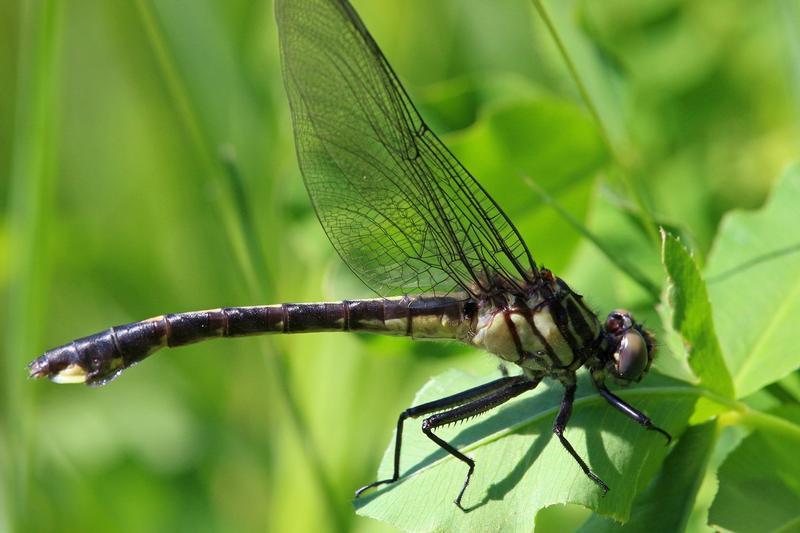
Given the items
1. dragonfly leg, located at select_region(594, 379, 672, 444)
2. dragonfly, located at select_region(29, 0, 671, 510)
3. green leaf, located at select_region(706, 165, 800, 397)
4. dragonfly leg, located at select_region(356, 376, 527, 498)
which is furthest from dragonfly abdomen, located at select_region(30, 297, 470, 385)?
green leaf, located at select_region(706, 165, 800, 397)

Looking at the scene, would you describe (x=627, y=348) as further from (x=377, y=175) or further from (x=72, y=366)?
(x=72, y=366)

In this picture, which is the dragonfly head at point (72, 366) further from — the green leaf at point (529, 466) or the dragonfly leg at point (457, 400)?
the green leaf at point (529, 466)

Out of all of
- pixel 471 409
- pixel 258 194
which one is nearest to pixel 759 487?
pixel 471 409

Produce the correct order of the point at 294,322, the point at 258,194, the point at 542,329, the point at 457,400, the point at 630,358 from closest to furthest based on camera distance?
the point at 630,358 → the point at 457,400 → the point at 542,329 → the point at 294,322 → the point at 258,194

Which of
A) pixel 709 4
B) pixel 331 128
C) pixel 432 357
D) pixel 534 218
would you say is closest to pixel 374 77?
pixel 331 128

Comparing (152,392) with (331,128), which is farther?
(152,392)

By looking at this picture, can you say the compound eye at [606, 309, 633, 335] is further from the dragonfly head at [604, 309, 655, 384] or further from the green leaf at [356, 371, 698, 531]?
the green leaf at [356, 371, 698, 531]

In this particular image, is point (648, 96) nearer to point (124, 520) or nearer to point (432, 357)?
point (432, 357)
